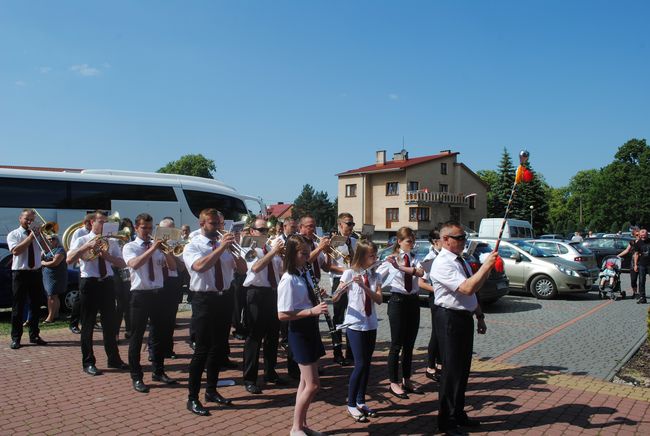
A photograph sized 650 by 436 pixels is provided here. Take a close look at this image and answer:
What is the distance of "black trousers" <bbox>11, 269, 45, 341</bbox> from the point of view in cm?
767

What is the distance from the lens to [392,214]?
53000 millimetres

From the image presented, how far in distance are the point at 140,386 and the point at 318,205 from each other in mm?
77230

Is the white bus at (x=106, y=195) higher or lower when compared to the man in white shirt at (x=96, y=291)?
higher

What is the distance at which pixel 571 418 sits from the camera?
197 inches

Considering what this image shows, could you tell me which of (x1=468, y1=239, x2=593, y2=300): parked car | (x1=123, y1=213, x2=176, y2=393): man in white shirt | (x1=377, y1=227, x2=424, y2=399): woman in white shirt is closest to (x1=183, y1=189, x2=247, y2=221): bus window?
(x1=468, y1=239, x2=593, y2=300): parked car

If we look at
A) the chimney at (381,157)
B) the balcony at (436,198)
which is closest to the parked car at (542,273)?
the balcony at (436,198)

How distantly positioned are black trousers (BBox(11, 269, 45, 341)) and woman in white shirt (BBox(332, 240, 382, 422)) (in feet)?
18.0

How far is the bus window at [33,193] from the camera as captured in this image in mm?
15742

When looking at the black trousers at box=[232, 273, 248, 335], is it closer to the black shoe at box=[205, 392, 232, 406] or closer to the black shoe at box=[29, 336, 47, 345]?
the black shoe at box=[205, 392, 232, 406]

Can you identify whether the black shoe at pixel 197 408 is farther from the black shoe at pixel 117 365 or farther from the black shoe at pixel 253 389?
the black shoe at pixel 117 365

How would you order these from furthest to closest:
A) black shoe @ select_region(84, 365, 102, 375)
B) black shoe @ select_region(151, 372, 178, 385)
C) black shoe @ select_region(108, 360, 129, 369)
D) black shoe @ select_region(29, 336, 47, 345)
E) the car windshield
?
the car windshield → black shoe @ select_region(29, 336, 47, 345) → black shoe @ select_region(108, 360, 129, 369) → black shoe @ select_region(84, 365, 102, 375) → black shoe @ select_region(151, 372, 178, 385)

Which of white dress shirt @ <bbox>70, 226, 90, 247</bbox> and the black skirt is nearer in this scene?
the black skirt

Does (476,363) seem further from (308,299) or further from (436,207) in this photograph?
(436,207)

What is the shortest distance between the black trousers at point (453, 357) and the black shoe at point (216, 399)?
7.52ft
